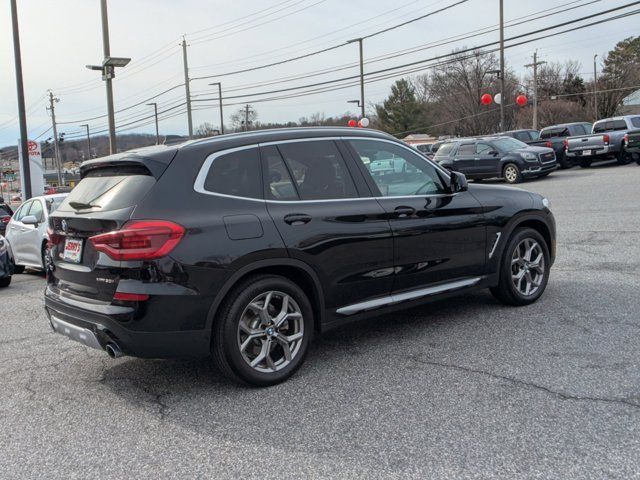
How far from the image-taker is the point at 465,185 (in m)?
5.38

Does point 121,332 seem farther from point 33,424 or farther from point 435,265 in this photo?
point 435,265

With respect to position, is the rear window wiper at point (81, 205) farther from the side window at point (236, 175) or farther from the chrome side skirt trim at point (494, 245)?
the chrome side skirt trim at point (494, 245)

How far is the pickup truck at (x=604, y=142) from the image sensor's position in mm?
22578

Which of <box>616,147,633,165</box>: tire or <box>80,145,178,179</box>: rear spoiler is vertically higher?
<box>616,147,633,165</box>: tire

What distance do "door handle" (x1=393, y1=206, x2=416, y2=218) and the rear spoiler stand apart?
71.3 inches

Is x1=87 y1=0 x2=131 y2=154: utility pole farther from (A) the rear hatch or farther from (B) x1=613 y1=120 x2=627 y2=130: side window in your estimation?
(B) x1=613 y1=120 x2=627 y2=130: side window

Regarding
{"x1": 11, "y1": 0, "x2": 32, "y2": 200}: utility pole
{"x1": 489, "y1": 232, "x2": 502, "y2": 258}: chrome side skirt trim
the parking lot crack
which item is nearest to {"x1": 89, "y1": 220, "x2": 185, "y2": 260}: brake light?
the parking lot crack

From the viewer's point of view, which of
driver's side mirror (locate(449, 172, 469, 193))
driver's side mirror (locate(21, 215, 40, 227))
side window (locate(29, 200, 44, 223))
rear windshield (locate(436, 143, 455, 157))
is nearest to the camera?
driver's side mirror (locate(449, 172, 469, 193))

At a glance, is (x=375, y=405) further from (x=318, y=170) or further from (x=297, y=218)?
(x=318, y=170)

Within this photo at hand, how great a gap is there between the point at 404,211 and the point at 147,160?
6.76 feet

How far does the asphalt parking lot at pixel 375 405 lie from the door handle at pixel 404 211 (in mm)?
1066

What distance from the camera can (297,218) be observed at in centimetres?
426

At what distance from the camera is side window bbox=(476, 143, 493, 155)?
2177 centimetres

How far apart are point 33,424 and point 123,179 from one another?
1682 mm
